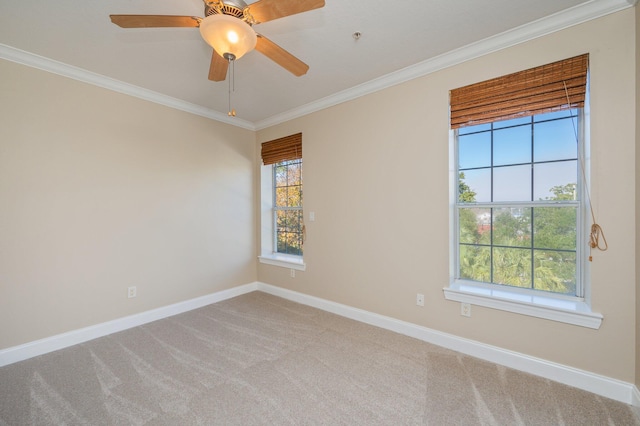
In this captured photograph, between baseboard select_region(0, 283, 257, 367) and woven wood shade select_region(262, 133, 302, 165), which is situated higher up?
woven wood shade select_region(262, 133, 302, 165)

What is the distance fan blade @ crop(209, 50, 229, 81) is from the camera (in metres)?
1.71

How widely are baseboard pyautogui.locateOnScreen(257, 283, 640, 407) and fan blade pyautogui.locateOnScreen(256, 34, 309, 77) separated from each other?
247 centimetres

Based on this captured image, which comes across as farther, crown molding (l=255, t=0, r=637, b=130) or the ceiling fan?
crown molding (l=255, t=0, r=637, b=130)

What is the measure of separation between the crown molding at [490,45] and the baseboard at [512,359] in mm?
2418

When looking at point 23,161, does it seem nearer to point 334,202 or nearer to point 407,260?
point 334,202

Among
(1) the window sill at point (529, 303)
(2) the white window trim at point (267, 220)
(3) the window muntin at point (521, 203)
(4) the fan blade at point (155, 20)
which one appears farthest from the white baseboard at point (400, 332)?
(4) the fan blade at point (155, 20)

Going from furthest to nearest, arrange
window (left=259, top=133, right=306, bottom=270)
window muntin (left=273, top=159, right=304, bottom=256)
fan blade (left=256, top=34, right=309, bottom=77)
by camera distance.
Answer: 1. window muntin (left=273, top=159, right=304, bottom=256)
2. window (left=259, top=133, right=306, bottom=270)
3. fan blade (left=256, top=34, right=309, bottom=77)

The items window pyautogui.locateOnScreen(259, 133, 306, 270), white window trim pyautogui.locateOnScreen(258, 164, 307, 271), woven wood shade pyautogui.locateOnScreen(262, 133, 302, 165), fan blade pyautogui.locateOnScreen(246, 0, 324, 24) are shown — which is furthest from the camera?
white window trim pyautogui.locateOnScreen(258, 164, 307, 271)

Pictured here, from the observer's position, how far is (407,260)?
266 cm

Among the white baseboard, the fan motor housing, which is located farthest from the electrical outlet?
the fan motor housing

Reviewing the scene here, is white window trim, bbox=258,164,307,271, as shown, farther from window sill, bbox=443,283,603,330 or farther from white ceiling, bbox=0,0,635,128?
window sill, bbox=443,283,603,330

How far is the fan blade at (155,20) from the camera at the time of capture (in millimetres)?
1375

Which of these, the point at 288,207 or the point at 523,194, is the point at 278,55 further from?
the point at 288,207

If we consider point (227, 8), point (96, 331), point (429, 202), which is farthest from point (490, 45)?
point (96, 331)
